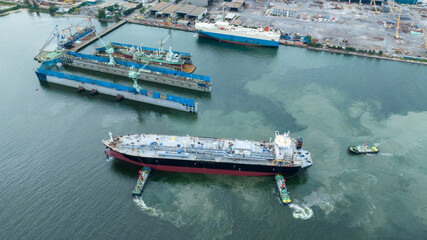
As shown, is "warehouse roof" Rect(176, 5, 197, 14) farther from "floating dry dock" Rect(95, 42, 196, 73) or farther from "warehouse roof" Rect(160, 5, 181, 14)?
"floating dry dock" Rect(95, 42, 196, 73)

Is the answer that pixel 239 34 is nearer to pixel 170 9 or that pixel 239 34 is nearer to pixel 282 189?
pixel 170 9

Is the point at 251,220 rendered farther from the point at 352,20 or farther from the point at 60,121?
the point at 352,20

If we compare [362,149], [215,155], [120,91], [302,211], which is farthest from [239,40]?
[302,211]

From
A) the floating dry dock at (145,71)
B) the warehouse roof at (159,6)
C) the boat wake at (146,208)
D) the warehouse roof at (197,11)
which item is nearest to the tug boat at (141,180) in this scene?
the boat wake at (146,208)

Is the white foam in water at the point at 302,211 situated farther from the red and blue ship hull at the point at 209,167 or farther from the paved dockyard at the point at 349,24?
the paved dockyard at the point at 349,24

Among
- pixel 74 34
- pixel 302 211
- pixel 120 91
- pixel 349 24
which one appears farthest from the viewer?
pixel 349 24

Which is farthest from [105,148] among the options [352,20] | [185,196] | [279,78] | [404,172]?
[352,20]
